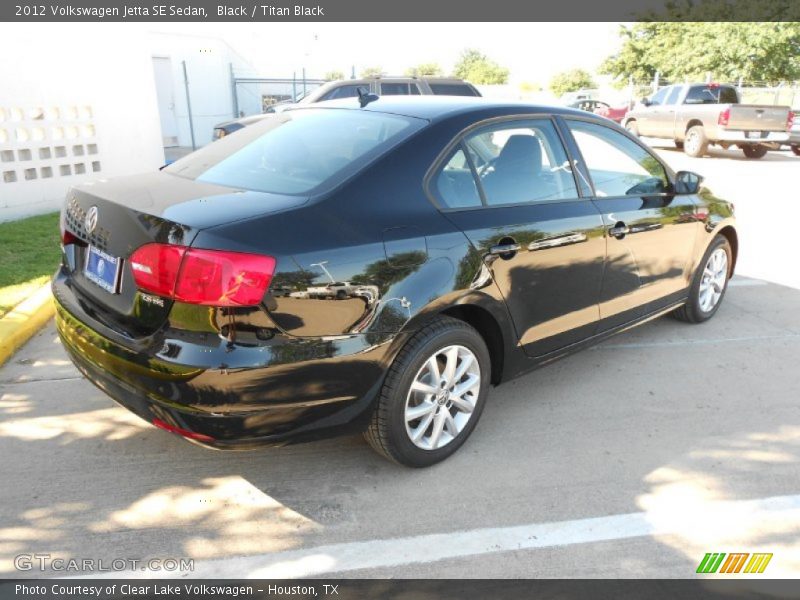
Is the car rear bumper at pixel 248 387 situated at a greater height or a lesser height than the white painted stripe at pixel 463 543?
greater

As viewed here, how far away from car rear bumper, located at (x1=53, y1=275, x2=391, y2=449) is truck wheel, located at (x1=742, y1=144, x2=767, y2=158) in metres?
19.1

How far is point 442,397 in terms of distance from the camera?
3100mm

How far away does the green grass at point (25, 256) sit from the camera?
17.0 feet

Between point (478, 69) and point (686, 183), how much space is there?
83714 mm

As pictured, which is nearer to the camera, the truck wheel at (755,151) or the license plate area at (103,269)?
the license plate area at (103,269)

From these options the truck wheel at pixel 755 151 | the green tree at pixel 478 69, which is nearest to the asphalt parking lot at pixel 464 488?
the truck wheel at pixel 755 151

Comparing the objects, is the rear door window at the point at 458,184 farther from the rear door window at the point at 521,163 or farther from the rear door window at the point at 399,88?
the rear door window at the point at 399,88

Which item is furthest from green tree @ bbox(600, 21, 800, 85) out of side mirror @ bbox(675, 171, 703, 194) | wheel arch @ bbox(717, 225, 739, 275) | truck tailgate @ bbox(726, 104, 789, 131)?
→ side mirror @ bbox(675, 171, 703, 194)

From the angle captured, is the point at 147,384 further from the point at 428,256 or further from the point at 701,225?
the point at 701,225

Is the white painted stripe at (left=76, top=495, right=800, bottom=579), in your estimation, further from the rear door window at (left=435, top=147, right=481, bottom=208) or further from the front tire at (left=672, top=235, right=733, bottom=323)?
the front tire at (left=672, top=235, right=733, bottom=323)

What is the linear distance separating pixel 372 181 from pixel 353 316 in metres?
0.63

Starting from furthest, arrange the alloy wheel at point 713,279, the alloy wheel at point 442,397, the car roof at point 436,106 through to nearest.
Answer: the alloy wheel at point 713,279, the car roof at point 436,106, the alloy wheel at point 442,397

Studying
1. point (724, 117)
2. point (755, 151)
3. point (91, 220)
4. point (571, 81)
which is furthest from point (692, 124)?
point (571, 81)

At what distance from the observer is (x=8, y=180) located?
7.88m
